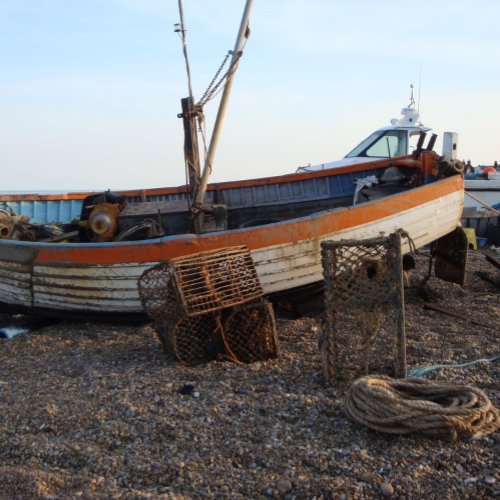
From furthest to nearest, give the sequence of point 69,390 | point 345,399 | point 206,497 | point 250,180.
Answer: point 250,180 < point 69,390 < point 345,399 < point 206,497

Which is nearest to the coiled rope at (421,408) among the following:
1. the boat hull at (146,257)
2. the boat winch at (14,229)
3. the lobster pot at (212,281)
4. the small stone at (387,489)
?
the small stone at (387,489)

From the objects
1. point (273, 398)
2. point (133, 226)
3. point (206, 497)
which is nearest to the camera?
point (206, 497)

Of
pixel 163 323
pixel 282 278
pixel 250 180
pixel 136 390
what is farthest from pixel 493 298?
pixel 136 390

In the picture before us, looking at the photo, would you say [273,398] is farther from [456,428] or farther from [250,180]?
[250,180]

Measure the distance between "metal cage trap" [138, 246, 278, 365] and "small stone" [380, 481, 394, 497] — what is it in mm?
2227

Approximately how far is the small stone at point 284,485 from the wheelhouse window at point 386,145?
9970 millimetres

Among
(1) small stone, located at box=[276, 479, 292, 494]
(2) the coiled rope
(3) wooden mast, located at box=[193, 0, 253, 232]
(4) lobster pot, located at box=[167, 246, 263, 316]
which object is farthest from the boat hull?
(1) small stone, located at box=[276, 479, 292, 494]

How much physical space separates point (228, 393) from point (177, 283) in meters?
1.01

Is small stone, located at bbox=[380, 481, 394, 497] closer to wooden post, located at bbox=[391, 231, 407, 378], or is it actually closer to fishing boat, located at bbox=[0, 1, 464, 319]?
wooden post, located at bbox=[391, 231, 407, 378]

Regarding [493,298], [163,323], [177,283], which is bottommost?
[493,298]

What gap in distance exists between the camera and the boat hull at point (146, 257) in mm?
6074

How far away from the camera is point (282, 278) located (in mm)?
6227

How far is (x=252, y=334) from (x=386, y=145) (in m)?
8.21

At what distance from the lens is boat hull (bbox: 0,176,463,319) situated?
6.07 meters
